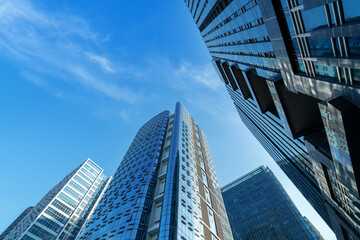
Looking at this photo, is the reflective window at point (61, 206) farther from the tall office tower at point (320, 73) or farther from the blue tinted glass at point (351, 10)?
the blue tinted glass at point (351, 10)

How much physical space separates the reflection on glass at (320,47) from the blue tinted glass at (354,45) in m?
1.84

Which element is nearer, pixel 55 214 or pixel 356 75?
pixel 356 75

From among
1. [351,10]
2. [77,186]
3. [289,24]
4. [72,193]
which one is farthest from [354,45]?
Answer: [77,186]

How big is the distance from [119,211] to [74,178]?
214 feet

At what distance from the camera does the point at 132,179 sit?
56.3 m

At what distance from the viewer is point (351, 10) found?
11047 mm

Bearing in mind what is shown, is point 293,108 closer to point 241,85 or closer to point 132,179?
point 241,85

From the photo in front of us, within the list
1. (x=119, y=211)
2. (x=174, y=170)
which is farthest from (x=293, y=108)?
(x=119, y=211)

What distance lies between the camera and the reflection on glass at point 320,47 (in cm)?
1395

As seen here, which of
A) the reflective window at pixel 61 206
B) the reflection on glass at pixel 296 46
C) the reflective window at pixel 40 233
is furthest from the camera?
the reflective window at pixel 61 206

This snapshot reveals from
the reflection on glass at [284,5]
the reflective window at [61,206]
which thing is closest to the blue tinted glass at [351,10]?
the reflection on glass at [284,5]

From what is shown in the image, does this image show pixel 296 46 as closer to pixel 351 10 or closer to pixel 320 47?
pixel 320 47

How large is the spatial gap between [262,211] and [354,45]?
111159 mm

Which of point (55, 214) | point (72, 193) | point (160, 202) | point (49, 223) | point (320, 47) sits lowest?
point (72, 193)
